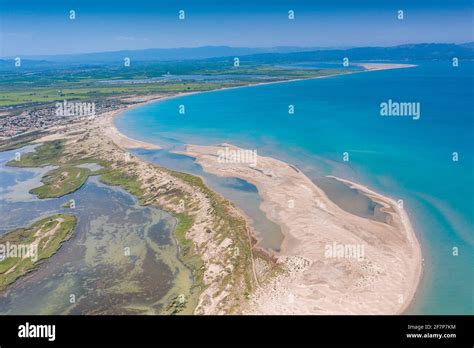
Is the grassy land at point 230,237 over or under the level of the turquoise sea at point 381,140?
under

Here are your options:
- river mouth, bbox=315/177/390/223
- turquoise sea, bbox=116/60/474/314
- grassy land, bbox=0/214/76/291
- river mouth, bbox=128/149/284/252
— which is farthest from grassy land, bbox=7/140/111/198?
river mouth, bbox=315/177/390/223

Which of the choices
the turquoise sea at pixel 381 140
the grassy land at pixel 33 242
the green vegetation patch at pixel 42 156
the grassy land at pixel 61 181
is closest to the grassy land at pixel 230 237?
the turquoise sea at pixel 381 140

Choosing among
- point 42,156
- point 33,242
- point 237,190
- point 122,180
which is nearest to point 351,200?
point 237,190

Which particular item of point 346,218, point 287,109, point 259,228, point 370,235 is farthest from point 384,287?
point 287,109

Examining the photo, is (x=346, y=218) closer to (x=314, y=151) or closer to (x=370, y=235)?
(x=370, y=235)

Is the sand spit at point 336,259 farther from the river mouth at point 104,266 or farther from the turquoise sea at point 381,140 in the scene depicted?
the river mouth at point 104,266

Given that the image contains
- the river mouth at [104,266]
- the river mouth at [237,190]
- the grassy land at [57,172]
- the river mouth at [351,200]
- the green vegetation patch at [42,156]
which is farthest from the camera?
the green vegetation patch at [42,156]

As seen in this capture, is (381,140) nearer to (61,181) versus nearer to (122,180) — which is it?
(122,180)
